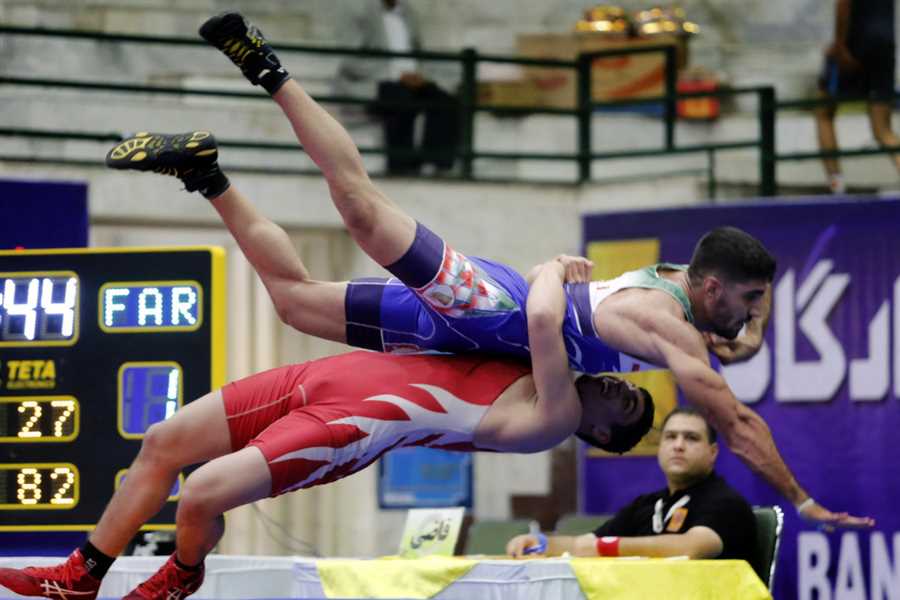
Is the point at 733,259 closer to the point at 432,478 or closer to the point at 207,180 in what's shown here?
the point at 207,180

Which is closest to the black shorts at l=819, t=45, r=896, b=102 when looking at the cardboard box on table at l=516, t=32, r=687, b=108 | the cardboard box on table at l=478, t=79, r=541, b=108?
the cardboard box on table at l=516, t=32, r=687, b=108

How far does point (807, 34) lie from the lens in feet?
41.2

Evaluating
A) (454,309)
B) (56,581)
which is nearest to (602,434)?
(454,309)

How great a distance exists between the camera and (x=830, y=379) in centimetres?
815

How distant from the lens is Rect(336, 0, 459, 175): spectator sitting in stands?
10602 millimetres

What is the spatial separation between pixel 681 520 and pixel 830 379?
2005 mm

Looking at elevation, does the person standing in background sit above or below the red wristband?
above

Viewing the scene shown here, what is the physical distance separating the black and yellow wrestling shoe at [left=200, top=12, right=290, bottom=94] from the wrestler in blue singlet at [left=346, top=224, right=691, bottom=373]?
0.59 m

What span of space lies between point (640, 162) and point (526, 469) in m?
1.95

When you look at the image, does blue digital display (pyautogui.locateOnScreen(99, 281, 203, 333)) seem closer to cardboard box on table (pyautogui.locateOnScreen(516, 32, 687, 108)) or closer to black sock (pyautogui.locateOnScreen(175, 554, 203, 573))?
black sock (pyautogui.locateOnScreen(175, 554, 203, 573))

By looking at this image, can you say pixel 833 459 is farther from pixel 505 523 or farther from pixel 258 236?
pixel 258 236

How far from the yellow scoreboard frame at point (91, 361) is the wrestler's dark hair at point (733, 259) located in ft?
6.28

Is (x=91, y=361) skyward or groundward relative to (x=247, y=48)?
groundward

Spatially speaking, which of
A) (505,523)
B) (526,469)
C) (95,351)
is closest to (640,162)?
(526,469)
